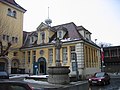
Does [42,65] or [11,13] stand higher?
[11,13]

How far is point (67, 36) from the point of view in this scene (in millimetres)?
33875

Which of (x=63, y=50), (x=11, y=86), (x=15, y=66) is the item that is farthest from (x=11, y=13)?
(x=11, y=86)

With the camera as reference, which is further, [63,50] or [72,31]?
[72,31]

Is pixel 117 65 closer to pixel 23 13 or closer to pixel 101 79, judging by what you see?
pixel 23 13

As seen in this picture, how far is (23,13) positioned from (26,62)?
36.1ft

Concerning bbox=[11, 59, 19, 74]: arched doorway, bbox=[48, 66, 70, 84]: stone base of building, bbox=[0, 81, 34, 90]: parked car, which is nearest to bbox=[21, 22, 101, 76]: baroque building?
bbox=[11, 59, 19, 74]: arched doorway

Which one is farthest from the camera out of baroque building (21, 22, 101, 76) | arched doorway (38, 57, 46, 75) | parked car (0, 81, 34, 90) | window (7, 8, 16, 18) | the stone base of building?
window (7, 8, 16, 18)

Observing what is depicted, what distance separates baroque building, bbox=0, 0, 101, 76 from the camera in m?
31.5

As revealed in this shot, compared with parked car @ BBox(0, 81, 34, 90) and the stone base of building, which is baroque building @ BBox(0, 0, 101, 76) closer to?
the stone base of building

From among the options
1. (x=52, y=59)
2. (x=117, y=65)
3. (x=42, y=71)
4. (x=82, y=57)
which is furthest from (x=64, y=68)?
(x=117, y=65)

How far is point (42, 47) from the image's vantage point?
3534 cm

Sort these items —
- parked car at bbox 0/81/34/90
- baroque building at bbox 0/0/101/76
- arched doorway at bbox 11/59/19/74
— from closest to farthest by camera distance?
1. parked car at bbox 0/81/34/90
2. baroque building at bbox 0/0/101/76
3. arched doorway at bbox 11/59/19/74

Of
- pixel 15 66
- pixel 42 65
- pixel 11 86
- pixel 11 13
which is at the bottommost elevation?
pixel 15 66

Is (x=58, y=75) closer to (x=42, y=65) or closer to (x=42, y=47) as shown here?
(x=42, y=47)
